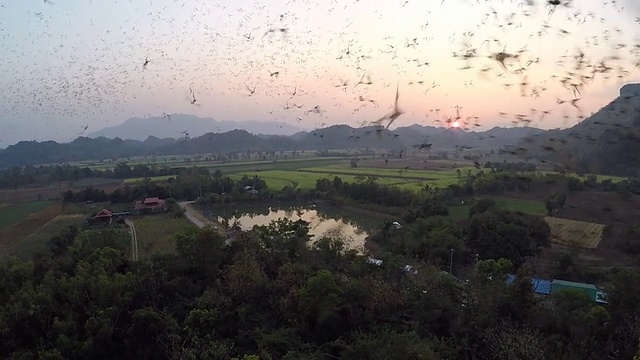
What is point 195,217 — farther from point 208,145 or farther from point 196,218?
point 208,145

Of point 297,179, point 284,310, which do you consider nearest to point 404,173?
point 297,179

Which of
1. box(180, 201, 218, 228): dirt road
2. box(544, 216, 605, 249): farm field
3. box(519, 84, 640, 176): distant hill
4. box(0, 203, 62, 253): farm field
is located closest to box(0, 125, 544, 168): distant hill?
box(180, 201, 218, 228): dirt road

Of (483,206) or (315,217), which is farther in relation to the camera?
(315,217)

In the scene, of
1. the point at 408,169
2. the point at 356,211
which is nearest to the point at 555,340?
the point at 356,211

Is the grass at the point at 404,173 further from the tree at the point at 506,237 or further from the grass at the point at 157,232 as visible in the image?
the grass at the point at 157,232

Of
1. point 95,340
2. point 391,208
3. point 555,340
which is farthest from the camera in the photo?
point 391,208

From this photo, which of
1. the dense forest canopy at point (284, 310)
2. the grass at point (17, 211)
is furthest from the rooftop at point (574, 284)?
the grass at point (17, 211)

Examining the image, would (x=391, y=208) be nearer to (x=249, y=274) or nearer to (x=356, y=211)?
(x=356, y=211)
